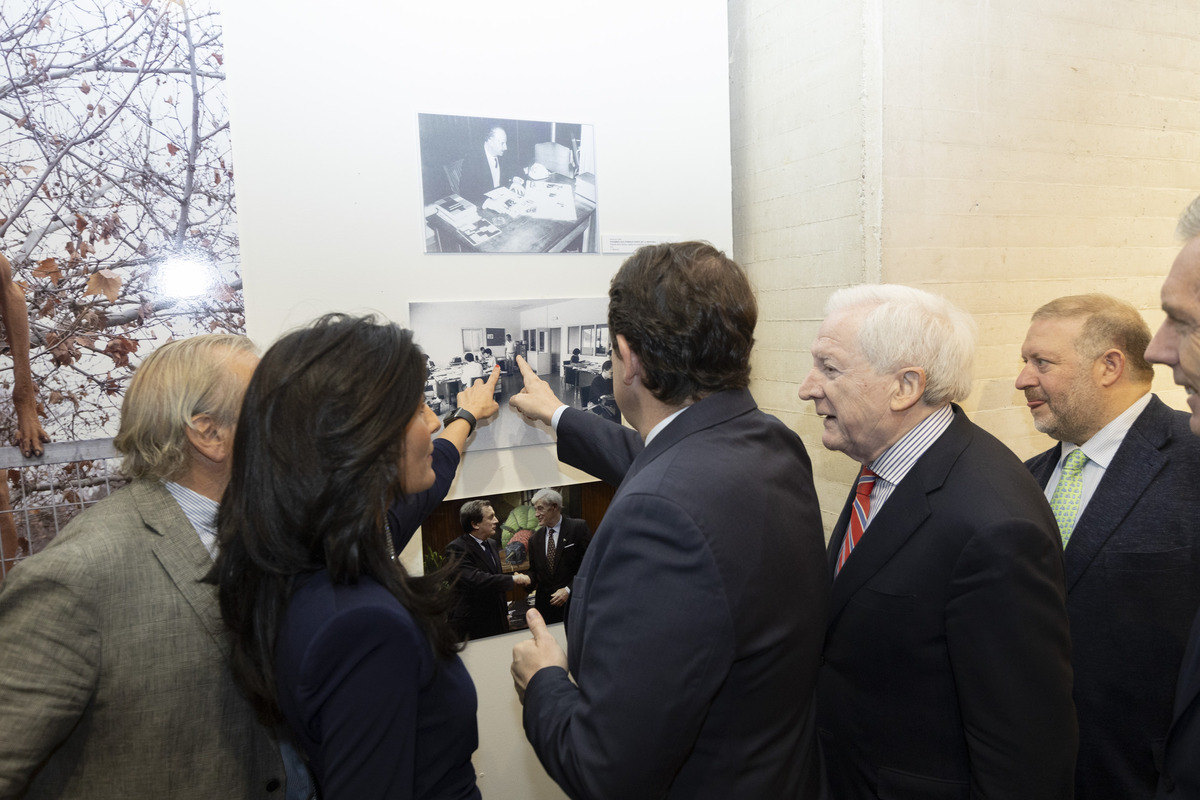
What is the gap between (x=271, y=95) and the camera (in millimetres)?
2033

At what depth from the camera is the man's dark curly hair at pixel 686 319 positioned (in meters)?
1.46

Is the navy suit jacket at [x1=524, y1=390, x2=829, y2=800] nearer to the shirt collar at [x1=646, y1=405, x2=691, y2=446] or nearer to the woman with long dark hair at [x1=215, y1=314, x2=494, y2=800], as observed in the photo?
the shirt collar at [x1=646, y1=405, x2=691, y2=446]

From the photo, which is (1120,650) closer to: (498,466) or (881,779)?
(881,779)

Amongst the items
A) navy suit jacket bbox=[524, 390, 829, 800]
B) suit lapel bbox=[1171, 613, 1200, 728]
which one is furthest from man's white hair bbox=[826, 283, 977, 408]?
suit lapel bbox=[1171, 613, 1200, 728]

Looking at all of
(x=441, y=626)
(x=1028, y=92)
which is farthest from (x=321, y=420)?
(x=1028, y=92)

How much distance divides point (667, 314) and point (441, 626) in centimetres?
74

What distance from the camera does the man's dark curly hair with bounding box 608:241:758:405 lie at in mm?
1458

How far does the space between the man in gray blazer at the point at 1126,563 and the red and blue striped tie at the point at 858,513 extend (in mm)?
726

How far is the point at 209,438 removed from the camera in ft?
5.02

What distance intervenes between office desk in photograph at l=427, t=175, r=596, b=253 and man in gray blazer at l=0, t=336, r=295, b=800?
0.86 m

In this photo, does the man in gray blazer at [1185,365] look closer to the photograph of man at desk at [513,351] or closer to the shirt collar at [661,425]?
the shirt collar at [661,425]

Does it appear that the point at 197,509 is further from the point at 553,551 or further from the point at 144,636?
the point at 553,551

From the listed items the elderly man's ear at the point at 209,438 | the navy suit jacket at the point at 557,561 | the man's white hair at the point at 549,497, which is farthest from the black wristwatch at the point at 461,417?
the elderly man's ear at the point at 209,438

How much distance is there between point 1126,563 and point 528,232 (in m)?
2.03
